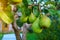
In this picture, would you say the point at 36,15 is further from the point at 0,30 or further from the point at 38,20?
the point at 0,30

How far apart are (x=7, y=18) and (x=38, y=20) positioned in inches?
1.9

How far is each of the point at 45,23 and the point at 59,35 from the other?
18.5 inches

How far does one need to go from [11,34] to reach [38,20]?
0.41 m

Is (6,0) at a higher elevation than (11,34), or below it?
higher

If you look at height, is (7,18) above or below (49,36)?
above

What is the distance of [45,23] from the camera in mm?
239

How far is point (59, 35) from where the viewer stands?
0.69 meters

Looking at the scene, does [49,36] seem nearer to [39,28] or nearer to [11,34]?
[11,34]

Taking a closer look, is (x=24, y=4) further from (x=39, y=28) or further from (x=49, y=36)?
(x=49, y=36)

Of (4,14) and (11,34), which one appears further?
(11,34)

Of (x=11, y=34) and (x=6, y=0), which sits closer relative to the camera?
(x=6, y=0)

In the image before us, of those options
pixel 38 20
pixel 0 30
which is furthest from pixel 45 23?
pixel 0 30

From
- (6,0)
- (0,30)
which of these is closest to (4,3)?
(6,0)

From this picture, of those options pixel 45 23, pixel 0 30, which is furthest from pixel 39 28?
pixel 0 30
